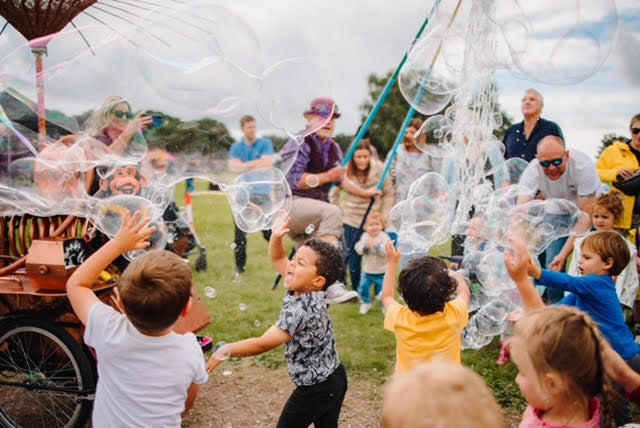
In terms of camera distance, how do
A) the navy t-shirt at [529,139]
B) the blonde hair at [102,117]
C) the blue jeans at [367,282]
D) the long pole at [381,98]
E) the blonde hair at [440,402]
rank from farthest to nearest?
1. the blue jeans at [367,282]
2. the long pole at [381,98]
3. the navy t-shirt at [529,139]
4. the blonde hair at [102,117]
5. the blonde hair at [440,402]

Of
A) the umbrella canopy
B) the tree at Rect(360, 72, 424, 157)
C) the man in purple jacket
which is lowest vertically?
the tree at Rect(360, 72, 424, 157)

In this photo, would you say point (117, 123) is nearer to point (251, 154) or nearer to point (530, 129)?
point (251, 154)

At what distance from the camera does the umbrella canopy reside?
4.08 meters

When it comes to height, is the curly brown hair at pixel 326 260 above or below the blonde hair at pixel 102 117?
below

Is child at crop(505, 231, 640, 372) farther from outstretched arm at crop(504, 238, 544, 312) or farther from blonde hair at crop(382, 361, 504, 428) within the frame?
blonde hair at crop(382, 361, 504, 428)

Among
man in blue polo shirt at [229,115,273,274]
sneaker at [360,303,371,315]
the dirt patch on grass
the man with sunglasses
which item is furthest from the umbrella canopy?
the man with sunglasses

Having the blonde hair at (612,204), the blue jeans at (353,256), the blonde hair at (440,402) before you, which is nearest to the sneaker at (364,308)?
the blue jeans at (353,256)

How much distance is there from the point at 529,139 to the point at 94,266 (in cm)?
396

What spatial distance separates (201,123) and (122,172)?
0.61m

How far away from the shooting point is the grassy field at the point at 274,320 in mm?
3994

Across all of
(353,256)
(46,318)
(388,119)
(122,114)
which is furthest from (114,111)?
(388,119)

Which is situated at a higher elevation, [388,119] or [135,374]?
[135,374]

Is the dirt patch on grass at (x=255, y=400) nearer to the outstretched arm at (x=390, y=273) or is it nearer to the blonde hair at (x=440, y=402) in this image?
the outstretched arm at (x=390, y=273)

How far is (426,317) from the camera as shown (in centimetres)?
244
